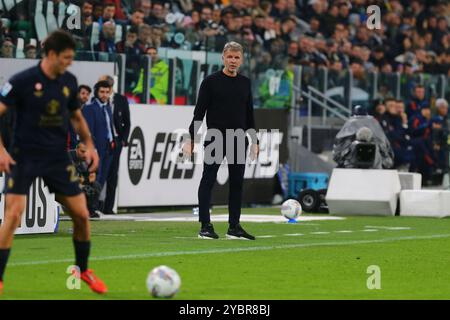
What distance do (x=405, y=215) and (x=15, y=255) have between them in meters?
9.25

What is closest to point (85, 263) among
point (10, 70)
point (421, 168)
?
point (10, 70)

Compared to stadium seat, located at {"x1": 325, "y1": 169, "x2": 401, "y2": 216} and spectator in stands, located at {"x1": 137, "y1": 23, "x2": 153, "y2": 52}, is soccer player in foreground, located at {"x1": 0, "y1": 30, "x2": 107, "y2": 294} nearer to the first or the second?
stadium seat, located at {"x1": 325, "y1": 169, "x2": 401, "y2": 216}

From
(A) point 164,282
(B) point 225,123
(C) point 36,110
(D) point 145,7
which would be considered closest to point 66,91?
(C) point 36,110

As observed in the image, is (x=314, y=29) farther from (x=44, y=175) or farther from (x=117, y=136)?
(x=44, y=175)

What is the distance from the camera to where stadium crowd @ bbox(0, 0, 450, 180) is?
2125 centimetres

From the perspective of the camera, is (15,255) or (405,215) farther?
(405,215)

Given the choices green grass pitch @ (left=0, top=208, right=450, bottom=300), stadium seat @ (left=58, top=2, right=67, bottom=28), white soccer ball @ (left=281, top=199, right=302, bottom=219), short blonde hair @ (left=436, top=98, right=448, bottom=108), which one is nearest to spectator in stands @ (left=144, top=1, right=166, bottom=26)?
stadium seat @ (left=58, top=2, right=67, bottom=28)

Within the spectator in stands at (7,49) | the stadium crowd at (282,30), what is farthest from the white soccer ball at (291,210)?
the spectator in stands at (7,49)

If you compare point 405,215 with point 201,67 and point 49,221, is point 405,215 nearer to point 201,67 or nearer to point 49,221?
point 201,67

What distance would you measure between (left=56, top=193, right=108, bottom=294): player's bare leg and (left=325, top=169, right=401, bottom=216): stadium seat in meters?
10.7

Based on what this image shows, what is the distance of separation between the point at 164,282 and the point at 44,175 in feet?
4.37

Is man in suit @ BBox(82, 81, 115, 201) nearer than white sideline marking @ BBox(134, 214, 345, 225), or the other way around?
white sideline marking @ BBox(134, 214, 345, 225)
